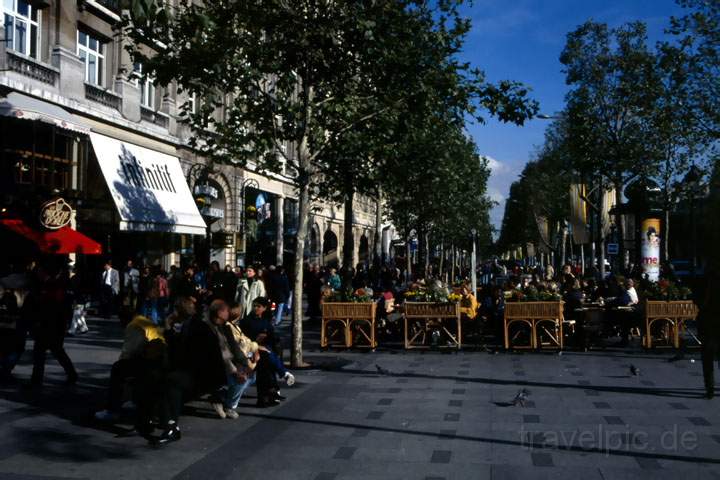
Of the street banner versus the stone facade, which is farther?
the street banner

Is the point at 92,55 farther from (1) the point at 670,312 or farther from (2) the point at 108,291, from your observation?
(1) the point at 670,312

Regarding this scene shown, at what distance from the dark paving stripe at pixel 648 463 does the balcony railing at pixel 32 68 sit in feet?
58.6

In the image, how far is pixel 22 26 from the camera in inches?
797

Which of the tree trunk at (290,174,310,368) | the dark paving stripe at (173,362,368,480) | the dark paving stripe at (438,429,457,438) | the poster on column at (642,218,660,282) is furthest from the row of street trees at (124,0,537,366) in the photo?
the poster on column at (642,218,660,282)

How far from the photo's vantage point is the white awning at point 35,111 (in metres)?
18.1

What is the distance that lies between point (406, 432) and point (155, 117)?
72.1 ft

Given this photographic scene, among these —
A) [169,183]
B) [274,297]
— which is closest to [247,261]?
[169,183]

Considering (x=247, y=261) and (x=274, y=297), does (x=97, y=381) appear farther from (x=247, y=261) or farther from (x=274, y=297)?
(x=247, y=261)

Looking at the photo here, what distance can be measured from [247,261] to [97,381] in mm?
24799

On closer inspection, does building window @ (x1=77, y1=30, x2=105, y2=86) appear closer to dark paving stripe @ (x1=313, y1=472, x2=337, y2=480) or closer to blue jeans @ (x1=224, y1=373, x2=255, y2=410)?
blue jeans @ (x1=224, y1=373, x2=255, y2=410)

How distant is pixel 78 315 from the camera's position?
18.1 m

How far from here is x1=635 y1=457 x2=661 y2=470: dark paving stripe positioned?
6.62 meters

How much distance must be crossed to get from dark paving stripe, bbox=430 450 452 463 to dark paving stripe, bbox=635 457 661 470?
5.53 ft

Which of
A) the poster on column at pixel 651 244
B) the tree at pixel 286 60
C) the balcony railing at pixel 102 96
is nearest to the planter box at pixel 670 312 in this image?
the tree at pixel 286 60
